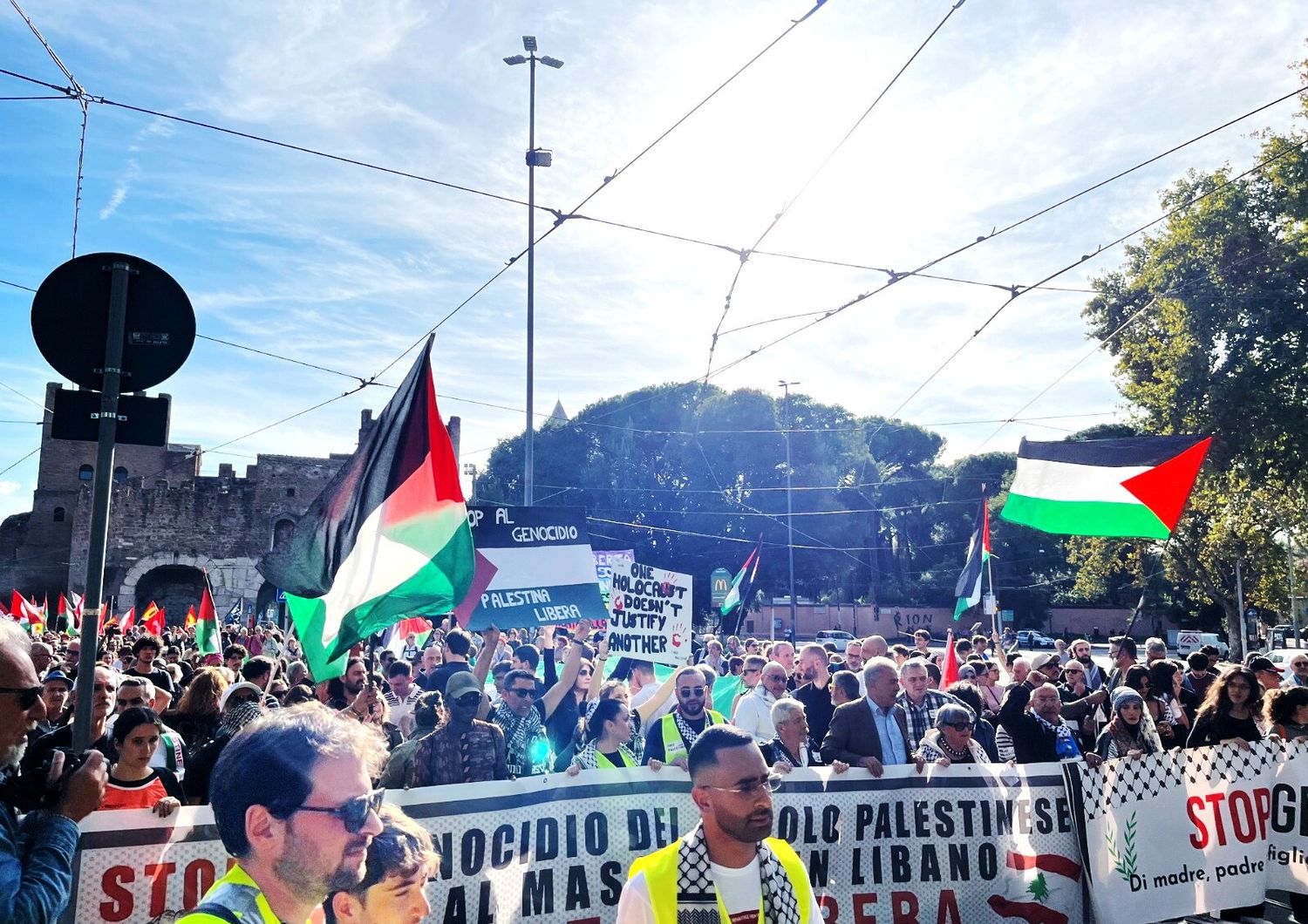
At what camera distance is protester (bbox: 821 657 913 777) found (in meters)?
Answer: 6.24

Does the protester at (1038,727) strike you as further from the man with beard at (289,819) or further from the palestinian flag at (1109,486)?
the man with beard at (289,819)

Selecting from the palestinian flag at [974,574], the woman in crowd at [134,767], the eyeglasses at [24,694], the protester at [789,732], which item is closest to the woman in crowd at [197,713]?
the woman in crowd at [134,767]

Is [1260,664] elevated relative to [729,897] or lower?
elevated

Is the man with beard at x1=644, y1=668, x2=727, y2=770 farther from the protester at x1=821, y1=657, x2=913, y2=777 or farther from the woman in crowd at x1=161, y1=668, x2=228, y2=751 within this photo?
the woman in crowd at x1=161, y1=668, x2=228, y2=751

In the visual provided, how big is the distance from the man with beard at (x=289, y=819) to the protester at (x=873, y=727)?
4.56 m

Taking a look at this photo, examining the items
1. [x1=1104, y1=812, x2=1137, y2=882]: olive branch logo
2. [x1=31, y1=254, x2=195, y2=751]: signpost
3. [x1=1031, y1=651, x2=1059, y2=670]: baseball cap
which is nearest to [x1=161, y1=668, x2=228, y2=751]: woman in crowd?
[x1=31, y1=254, x2=195, y2=751]: signpost

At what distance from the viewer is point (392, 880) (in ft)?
7.68

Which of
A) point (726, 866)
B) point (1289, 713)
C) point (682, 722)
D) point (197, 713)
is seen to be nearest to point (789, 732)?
point (682, 722)

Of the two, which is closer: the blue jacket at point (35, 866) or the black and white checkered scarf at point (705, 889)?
the blue jacket at point (35, 866)

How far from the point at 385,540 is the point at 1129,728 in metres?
5.05

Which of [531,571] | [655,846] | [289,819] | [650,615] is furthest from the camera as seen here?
[650,615]

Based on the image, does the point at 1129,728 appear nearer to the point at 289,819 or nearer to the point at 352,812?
the point at 352,812

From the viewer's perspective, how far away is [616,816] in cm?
491

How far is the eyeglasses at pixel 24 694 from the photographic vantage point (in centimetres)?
226
